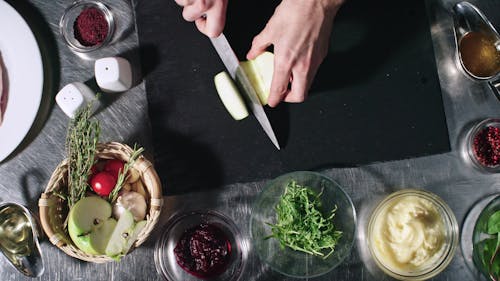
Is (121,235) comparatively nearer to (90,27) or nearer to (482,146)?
(90,27)

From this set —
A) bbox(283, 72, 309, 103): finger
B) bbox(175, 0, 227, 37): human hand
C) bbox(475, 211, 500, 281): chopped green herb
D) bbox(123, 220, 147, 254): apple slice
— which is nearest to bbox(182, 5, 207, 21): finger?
bbox(175, 0, 227, 37): human hand

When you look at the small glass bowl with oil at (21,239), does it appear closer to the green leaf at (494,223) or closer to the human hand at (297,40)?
the human hand at (297,40)

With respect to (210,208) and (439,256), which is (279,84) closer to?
(210,208)

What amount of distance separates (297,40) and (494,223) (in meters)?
0.65

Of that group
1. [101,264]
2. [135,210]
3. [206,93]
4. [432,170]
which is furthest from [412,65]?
[101,264]

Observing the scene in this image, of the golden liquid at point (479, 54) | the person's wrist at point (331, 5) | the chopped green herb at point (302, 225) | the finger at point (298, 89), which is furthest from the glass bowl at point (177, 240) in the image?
the golden liquid at point (479, 54)

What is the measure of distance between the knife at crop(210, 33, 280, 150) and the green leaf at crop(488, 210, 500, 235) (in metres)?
0.55

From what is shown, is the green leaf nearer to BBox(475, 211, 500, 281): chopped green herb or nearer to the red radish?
BBox(475, 211, 500, 281): chopped green herb

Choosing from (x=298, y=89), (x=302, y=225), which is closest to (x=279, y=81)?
(x=298, y=89)

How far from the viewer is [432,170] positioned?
1.54m

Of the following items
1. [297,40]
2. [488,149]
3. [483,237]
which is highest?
[297,40]

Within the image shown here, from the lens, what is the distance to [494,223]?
1.41 meters

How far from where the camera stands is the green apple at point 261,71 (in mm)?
1433

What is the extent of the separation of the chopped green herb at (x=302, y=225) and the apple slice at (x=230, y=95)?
234 mm
